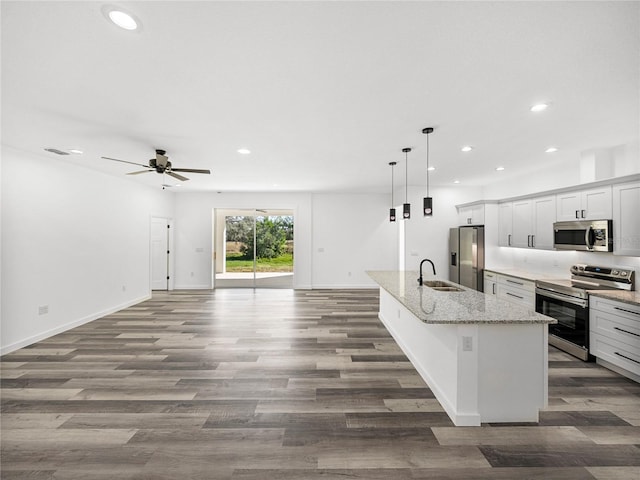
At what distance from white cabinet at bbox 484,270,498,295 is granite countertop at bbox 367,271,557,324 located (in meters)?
2.37

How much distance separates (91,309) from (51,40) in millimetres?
4862

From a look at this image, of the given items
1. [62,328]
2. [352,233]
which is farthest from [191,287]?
[352,233]

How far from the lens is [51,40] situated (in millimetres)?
1756

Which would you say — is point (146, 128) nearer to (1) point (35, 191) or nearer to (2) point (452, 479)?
(1) point (35, 191)

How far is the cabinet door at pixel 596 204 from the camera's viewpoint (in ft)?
11.8

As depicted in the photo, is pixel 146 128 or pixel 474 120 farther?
pixel 146 128

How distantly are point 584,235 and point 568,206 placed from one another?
1.82ft

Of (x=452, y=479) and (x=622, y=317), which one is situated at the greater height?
(x=622, y=317)

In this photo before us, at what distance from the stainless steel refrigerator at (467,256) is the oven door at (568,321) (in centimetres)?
170

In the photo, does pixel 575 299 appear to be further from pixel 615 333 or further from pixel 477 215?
pixel 477 215

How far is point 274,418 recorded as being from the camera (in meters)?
2.43

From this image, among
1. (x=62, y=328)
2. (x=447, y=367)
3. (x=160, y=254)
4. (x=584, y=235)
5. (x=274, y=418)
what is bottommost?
(x=274, y=418)

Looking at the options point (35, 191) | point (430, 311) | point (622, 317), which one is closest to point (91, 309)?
point (35, 191)

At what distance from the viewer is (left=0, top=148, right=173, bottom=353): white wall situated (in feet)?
12.7
